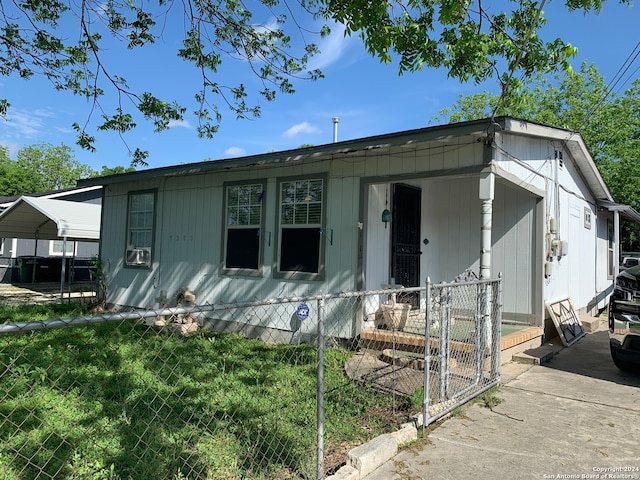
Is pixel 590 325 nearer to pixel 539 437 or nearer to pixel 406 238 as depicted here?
pixel 406 238

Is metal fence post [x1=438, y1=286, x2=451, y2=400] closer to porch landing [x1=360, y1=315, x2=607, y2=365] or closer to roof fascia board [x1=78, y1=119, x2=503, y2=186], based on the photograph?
porch landing [x1=360, y1=315, x2=607, y2=365]

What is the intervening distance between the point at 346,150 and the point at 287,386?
10.6 ft

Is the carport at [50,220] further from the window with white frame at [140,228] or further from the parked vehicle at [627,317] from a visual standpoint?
the parked vehicle at [627,317]

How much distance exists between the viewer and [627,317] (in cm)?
488

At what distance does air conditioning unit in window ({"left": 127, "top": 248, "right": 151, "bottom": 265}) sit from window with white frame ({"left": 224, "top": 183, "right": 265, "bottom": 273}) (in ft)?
8.01

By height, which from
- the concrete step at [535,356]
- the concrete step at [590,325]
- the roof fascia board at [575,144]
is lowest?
the concrete step at [535,356]

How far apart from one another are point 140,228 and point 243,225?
318 centimetres

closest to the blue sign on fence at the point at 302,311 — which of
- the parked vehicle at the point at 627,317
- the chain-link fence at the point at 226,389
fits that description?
the chain-link fence at the point at 226,389

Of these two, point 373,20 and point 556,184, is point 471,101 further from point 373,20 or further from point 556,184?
point 373,20

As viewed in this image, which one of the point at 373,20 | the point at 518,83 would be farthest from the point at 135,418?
the point at 518,83

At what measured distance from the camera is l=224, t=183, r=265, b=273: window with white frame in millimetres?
7531

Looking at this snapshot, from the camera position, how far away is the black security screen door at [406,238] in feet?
22.8

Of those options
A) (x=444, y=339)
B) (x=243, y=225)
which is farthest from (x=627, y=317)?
(x=243, y=225)

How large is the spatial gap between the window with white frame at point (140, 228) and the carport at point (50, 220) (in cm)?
228
